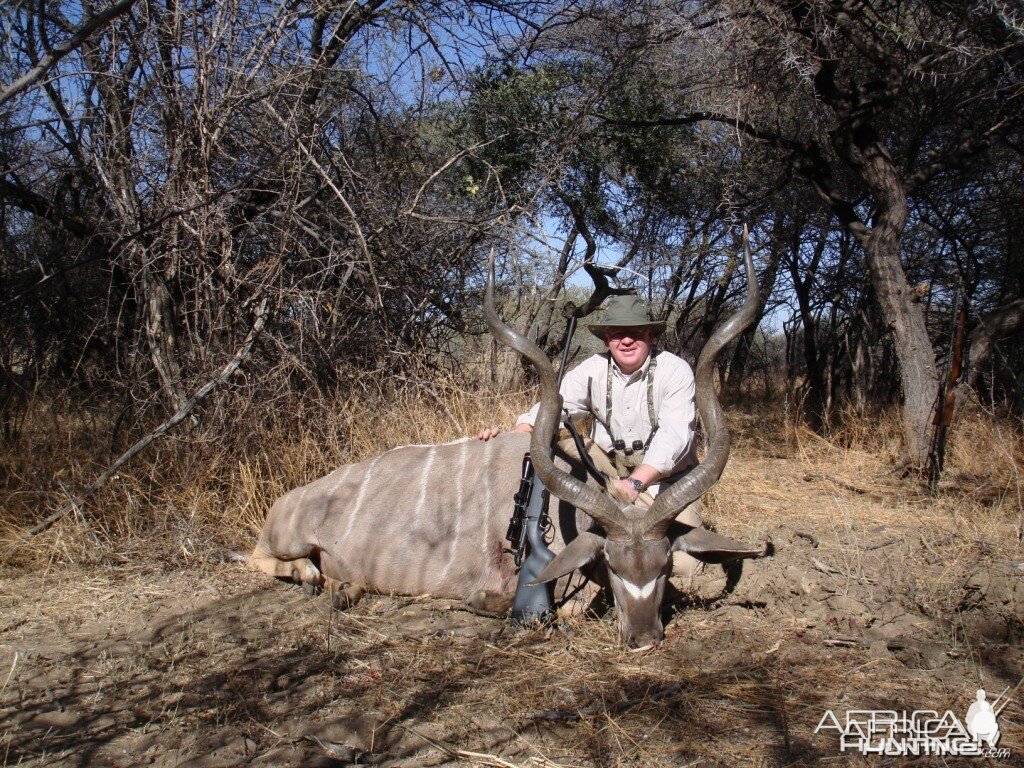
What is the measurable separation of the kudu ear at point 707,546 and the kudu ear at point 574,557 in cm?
29

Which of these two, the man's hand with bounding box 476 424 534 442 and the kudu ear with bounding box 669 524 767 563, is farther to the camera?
the man's hand with bounding box 476 424 534 442

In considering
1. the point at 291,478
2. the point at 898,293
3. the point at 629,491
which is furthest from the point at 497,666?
the point at 898,293

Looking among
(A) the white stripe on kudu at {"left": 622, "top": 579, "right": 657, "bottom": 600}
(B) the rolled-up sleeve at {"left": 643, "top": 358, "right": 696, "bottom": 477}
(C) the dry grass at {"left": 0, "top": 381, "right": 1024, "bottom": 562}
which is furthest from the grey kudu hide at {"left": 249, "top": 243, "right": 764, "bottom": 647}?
(C) the dry grass at {"left": 0, "top": 381, "right": 1024, "bottom": 562}

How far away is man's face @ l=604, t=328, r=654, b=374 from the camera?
3451 millimetres

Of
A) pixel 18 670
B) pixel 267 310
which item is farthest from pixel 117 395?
pixel 18 670

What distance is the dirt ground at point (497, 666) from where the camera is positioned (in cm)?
216

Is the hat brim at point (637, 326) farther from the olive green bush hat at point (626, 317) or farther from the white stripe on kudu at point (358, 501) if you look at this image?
the white stripe on kudu at point (358, 501)

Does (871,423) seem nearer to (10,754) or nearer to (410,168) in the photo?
(410,168)

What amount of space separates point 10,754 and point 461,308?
381 centimetres

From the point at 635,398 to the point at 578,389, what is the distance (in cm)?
27

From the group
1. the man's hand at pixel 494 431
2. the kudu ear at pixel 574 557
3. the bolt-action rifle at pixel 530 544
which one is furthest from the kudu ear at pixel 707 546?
the man's hand at pixel 494 431

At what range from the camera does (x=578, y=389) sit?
3645 millimetres

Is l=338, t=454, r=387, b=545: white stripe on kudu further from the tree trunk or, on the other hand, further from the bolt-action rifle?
the tree trunk

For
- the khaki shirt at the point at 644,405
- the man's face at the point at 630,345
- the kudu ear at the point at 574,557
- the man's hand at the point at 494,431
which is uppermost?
the man's face at the point at 630,345
